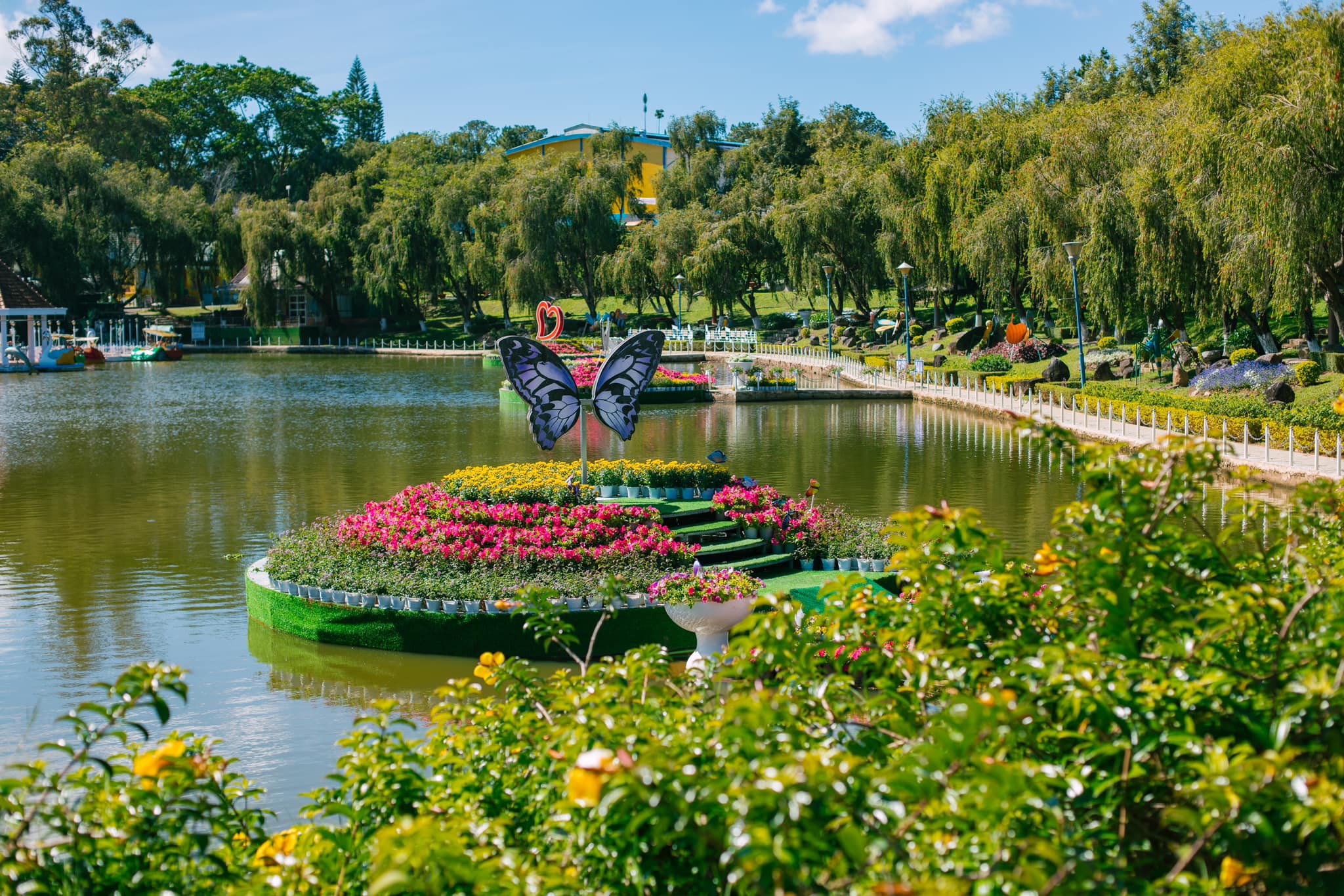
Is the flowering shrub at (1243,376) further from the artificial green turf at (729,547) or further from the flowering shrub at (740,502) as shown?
the artificial green turf at (729,547)

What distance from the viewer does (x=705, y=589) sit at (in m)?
10.4

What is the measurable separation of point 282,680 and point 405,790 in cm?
787

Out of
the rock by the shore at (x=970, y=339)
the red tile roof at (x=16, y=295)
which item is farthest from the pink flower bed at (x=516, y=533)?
the red tile roof at (x=16, y=295)

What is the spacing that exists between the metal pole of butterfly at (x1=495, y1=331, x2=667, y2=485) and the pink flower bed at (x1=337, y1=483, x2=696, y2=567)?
51.4 inches

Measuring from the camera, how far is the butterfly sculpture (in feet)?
49.3

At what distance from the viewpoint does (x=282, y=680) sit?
1170 centimetres

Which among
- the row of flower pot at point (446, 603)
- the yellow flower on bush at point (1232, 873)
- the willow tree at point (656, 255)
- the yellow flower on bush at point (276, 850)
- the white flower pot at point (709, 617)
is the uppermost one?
the willow tree at point (656, 255)

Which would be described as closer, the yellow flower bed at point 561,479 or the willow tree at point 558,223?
the yellow flower bed at point 561,479

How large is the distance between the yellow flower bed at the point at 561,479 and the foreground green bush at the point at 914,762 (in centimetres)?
957

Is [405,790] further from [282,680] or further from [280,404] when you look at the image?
[280,404]

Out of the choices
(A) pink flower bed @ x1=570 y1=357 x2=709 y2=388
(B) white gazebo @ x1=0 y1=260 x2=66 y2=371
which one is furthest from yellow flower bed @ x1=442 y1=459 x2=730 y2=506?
(B) white gazebo @ x1=0 y1=260 x2=66 y2=371

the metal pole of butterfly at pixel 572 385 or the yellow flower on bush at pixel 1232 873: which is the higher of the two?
the metal pole of butterfly at pixel 572 385

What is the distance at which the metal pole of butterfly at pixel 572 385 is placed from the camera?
1504 cm

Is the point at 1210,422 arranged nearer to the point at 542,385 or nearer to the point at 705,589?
the point at 542,385
